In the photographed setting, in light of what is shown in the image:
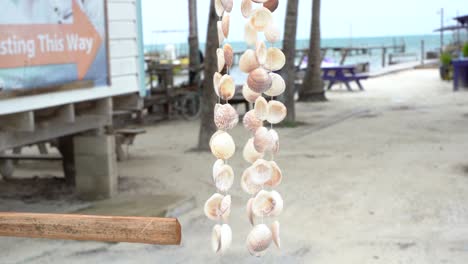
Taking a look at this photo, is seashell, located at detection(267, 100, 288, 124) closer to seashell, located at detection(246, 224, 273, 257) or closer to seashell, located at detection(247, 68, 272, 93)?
seashell, located at detection(247, 68, 272, 93)

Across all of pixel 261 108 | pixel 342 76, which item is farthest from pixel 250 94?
pixel 342 76

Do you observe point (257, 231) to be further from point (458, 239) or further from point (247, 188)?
point (458, 239)

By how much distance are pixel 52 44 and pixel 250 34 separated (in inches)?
209

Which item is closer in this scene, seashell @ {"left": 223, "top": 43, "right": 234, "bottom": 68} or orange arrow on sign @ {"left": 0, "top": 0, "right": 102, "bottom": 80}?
seashell @ {"left": 223, "top": 43, "right": 234, "bottom": 68}

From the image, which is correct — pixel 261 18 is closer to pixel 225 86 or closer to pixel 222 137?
pixel 225 86

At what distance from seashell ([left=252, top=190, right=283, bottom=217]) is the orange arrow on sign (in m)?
4.91

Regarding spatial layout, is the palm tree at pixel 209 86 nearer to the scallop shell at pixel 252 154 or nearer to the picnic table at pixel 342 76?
the scallop shell at pixel 252 154

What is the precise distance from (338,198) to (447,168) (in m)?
1.95

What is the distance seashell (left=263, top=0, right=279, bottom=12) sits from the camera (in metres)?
1.76

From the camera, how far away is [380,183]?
27.7 feet

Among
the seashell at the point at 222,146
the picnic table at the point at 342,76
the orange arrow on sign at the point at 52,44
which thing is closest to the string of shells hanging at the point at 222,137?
the seashell at the point at 222,146

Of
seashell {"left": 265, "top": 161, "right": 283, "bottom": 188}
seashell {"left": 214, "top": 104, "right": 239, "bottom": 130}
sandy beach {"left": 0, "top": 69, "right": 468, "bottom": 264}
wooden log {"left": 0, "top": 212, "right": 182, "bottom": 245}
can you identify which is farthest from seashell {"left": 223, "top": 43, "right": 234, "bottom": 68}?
sandy beach {"left": 0, "top": 69, "right": 468, "bottom": 264}

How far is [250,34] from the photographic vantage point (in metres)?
1.76

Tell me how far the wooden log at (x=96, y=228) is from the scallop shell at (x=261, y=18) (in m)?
0.89
